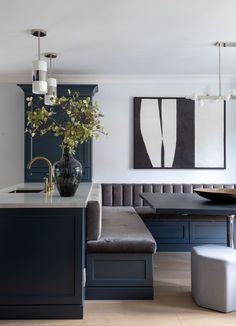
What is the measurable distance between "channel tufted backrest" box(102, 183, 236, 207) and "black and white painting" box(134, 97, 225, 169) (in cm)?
31

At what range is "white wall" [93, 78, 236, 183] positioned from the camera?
5.05 m

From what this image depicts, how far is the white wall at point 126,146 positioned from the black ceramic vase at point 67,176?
2295mm

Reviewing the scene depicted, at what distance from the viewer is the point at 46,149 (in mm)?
4645

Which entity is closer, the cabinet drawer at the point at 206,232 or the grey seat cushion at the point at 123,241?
the grey seat cushion at the point at 123,241

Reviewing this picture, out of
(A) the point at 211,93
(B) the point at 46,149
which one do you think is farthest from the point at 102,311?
(A) the point at 211,93

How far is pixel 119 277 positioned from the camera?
2820mm

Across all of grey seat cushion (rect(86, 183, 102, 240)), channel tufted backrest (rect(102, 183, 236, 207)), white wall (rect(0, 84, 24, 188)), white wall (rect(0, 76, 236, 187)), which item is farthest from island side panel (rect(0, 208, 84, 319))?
white wall (rect(0, 84, 24, 188))

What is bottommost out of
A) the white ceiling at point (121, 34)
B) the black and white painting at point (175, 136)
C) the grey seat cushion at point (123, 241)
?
the grey seat cushion at point (123, 241)

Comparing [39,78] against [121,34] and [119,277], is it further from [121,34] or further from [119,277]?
[119,277]

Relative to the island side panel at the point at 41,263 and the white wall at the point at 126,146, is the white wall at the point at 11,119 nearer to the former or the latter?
the white wall at the point at 126,146

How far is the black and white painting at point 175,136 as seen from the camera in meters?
5.02

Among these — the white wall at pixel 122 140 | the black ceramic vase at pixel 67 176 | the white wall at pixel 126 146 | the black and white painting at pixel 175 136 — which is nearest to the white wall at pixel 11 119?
the white wall at pixel 122 140

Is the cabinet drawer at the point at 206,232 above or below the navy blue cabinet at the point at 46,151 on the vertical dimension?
below

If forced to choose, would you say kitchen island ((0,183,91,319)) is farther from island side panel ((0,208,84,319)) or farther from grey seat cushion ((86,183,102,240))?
grey seat cushion ((86,183,102,240))
